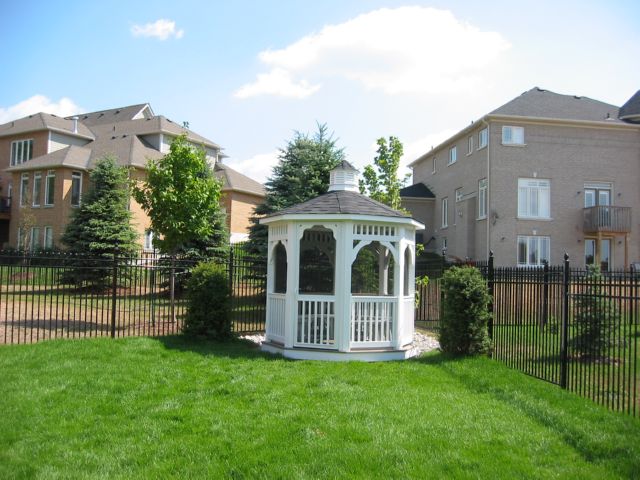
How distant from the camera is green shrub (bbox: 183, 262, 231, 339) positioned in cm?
1109

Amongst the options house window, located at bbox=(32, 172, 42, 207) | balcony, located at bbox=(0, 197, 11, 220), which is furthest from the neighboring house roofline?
balcony, located at bbox=(0, 197, 11, 220)

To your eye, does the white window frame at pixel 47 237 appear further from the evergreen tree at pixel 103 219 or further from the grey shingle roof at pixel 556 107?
the grey shingle roof at pixel 556 107

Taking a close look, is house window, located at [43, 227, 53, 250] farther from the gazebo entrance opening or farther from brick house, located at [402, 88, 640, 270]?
brick house, located at [402, 88, 640, 270]

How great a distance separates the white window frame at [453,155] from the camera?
29.8 m

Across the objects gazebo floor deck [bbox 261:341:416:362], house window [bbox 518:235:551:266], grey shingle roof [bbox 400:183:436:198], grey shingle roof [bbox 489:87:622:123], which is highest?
grey shingle roof [bbox 489:87:622:123]

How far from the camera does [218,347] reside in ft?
34.5

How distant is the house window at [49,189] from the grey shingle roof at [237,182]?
9.39 m

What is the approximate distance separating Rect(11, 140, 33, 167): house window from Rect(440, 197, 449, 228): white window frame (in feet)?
86.6

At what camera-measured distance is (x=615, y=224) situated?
80.6 feet

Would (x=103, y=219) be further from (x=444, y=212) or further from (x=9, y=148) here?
(x=444, y=212)

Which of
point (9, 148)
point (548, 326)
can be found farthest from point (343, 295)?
point (9, 148)

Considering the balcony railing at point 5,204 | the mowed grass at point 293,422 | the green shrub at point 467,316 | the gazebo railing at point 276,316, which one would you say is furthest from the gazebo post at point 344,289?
the balcony railing at point 5,204

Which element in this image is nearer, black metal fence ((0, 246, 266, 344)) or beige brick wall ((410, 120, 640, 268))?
black metal fence ((0, 246, 266, 344))

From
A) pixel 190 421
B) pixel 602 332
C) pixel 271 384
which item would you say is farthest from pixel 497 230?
pixel 190 421
